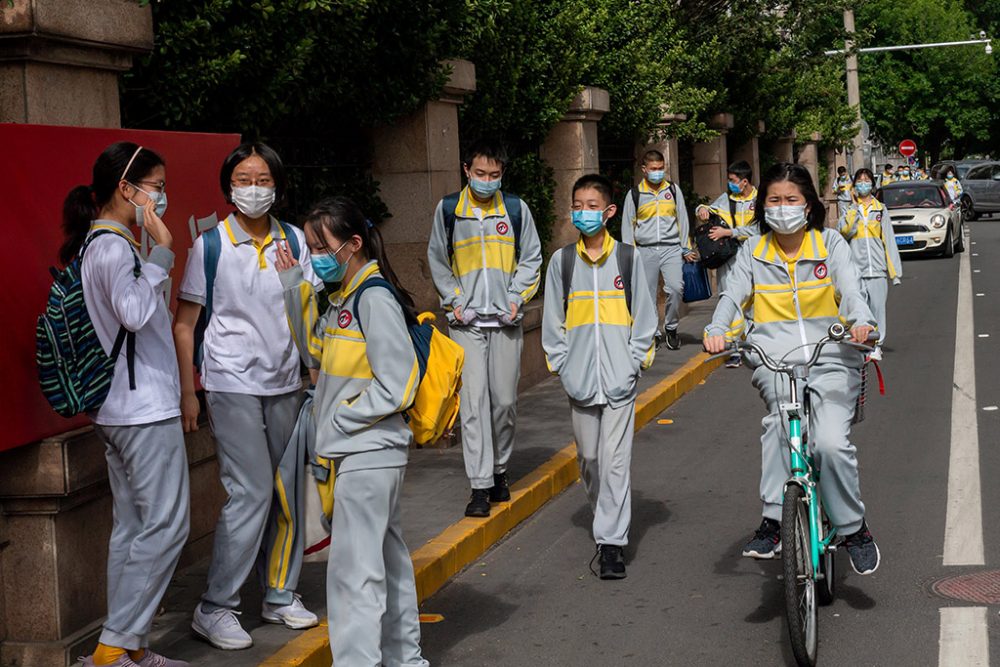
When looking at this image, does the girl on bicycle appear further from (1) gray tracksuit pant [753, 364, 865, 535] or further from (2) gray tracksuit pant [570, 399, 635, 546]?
(2) gray tracksuit pant [570, 399, 635, 546]

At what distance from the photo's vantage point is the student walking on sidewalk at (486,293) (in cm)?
805

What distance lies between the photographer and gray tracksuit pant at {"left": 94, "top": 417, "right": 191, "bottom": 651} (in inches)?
207

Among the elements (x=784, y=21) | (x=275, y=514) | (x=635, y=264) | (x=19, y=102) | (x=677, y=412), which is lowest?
(x=677, y=412)

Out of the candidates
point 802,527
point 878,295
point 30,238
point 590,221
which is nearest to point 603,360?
point 590,221

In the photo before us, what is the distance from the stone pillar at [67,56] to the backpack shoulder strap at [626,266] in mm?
2496

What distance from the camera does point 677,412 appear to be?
12023 millimetres

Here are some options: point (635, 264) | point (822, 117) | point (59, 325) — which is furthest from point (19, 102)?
point (822, 117)

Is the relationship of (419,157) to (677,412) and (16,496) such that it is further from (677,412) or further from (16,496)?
(16,496)

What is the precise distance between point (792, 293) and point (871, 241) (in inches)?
321

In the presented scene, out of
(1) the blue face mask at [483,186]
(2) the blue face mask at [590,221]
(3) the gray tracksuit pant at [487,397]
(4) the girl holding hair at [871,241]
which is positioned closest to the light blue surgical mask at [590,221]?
(2) the blue face mask at [590,221]

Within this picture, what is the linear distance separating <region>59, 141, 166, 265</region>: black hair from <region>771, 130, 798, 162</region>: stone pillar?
25.0 m

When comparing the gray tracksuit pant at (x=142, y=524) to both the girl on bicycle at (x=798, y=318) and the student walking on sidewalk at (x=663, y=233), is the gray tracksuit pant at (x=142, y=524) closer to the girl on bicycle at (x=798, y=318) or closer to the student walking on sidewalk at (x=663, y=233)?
the girl on bicycle at (x=798, y=318)

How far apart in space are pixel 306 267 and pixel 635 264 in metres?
1.97

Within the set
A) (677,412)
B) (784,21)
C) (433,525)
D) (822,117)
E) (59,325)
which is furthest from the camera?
(822,117)
